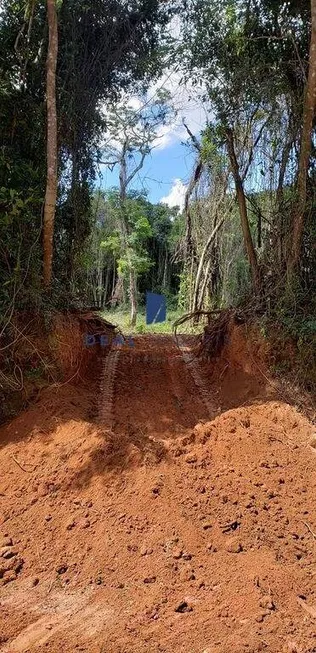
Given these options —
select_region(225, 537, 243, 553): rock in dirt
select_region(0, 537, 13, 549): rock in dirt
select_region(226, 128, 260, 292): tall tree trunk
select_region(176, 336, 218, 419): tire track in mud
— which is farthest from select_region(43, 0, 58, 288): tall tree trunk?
select_region(225, 537, 243, 553): rock in dirt

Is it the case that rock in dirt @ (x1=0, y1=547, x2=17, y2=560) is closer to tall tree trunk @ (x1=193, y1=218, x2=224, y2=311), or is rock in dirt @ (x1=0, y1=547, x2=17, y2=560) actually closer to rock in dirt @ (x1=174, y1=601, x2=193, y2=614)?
rock in dirt @ (x1=174, y1=601, x2=193, y2=614)

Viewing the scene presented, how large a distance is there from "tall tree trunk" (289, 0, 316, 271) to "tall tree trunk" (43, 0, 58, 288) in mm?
2516

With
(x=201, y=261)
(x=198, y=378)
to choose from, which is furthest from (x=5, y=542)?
(x=201, y=261)

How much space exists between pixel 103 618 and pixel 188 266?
1160cm

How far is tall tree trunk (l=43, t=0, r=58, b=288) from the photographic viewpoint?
4.85m

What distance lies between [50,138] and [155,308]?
12.3 m

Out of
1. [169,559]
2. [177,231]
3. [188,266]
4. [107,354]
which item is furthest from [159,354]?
[177,231]

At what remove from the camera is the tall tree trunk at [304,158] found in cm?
492

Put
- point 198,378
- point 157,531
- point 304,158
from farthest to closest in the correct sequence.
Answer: point 198,378 → point 304,158 → point 157,531

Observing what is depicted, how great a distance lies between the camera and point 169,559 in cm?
269

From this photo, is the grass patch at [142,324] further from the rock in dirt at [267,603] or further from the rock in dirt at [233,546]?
the rock in dirt at [267,603]

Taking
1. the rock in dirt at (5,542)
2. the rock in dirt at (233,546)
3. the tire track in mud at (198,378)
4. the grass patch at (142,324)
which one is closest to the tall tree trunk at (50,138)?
the tire track in mud at (198,378)

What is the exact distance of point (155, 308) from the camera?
56.2ft

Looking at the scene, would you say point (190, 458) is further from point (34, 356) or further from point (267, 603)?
point (34, 356)
